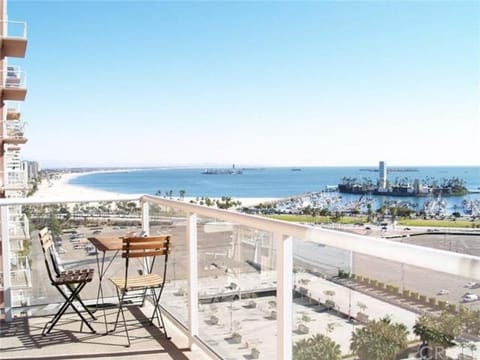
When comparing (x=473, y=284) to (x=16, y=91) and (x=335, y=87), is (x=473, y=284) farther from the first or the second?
(x=335, y=87)

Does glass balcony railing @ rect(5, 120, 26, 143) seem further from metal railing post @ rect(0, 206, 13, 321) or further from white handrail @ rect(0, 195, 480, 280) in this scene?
white handrail @ rect(0, 195, 480, 280)

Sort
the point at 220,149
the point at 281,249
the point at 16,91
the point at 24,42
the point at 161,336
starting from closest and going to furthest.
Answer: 1. the point at 281,249
2. the point at 161,336
3. the point at 24,42
4. the point at 16,91
5. the point at 220,149

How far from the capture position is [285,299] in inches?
82.9

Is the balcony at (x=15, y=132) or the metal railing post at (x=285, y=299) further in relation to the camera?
the balcony at (x=15, y=132)

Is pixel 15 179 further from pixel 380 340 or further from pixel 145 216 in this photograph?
pixel 380 340

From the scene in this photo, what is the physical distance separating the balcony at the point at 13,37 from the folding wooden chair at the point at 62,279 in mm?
9466

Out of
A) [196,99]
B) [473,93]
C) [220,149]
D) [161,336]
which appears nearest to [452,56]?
[473,93]

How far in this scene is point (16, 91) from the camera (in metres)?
12.7

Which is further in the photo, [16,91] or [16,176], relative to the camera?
[16,91]

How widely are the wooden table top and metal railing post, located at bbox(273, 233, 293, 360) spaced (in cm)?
184

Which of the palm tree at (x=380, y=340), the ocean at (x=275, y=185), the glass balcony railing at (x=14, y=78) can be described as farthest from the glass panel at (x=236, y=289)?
the glass balcony railing at (x=14, y=78)

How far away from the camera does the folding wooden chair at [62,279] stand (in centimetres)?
355

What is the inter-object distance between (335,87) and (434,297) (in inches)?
1093

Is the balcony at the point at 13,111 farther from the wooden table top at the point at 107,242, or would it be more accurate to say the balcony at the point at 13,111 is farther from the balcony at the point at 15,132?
the wooden table top at the point at 107,242
